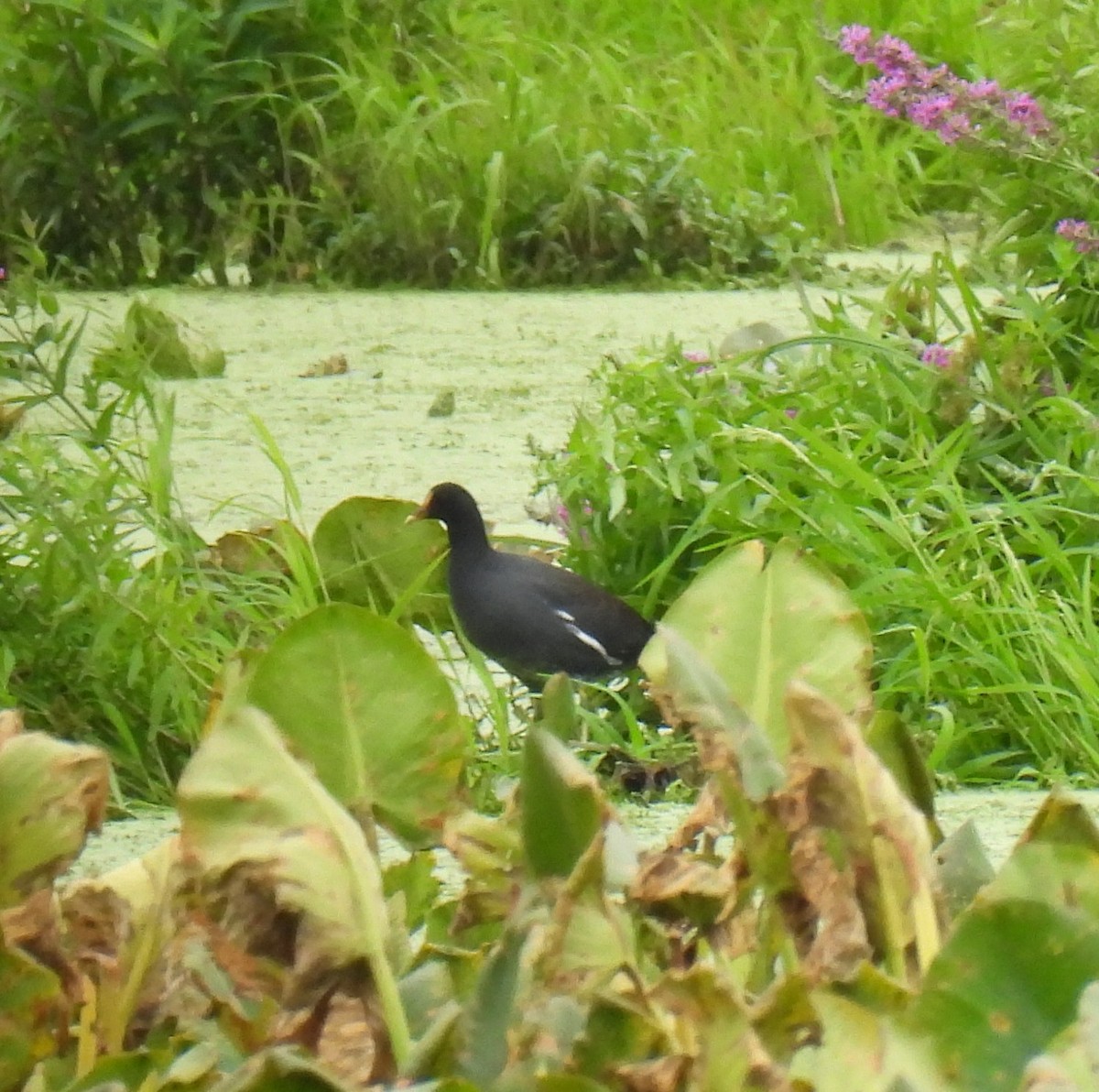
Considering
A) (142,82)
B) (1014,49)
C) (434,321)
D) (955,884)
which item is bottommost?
(434,321)

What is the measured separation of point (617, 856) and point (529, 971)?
8 centimetres

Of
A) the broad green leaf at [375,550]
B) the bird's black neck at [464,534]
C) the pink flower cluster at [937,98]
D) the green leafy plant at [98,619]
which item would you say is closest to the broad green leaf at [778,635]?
the green leafy plant at [98,619]

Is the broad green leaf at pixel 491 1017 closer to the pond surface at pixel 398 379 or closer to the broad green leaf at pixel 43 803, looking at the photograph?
the broad green leaf at pixel 43 803

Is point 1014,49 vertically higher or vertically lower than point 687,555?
higher

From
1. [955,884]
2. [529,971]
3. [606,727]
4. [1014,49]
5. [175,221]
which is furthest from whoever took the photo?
[175,221]

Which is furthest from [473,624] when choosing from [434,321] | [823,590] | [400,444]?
[434,321]

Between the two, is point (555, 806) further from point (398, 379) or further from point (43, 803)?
point (398, 379)

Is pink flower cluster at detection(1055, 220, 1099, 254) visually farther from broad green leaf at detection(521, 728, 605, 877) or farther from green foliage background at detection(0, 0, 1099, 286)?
green foliage background at detection(0, 0, 1099, 286)

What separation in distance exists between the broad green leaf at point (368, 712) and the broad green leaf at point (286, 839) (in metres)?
0.08

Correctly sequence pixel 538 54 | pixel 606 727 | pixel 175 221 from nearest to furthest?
pixel 606 727
pixel 175 221
pixel 538 54

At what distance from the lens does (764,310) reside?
630 cm

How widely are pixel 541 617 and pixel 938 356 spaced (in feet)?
2.36

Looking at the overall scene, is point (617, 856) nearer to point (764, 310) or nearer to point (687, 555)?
point (687, 555)

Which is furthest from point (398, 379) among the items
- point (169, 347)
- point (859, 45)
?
point (859, 45)
